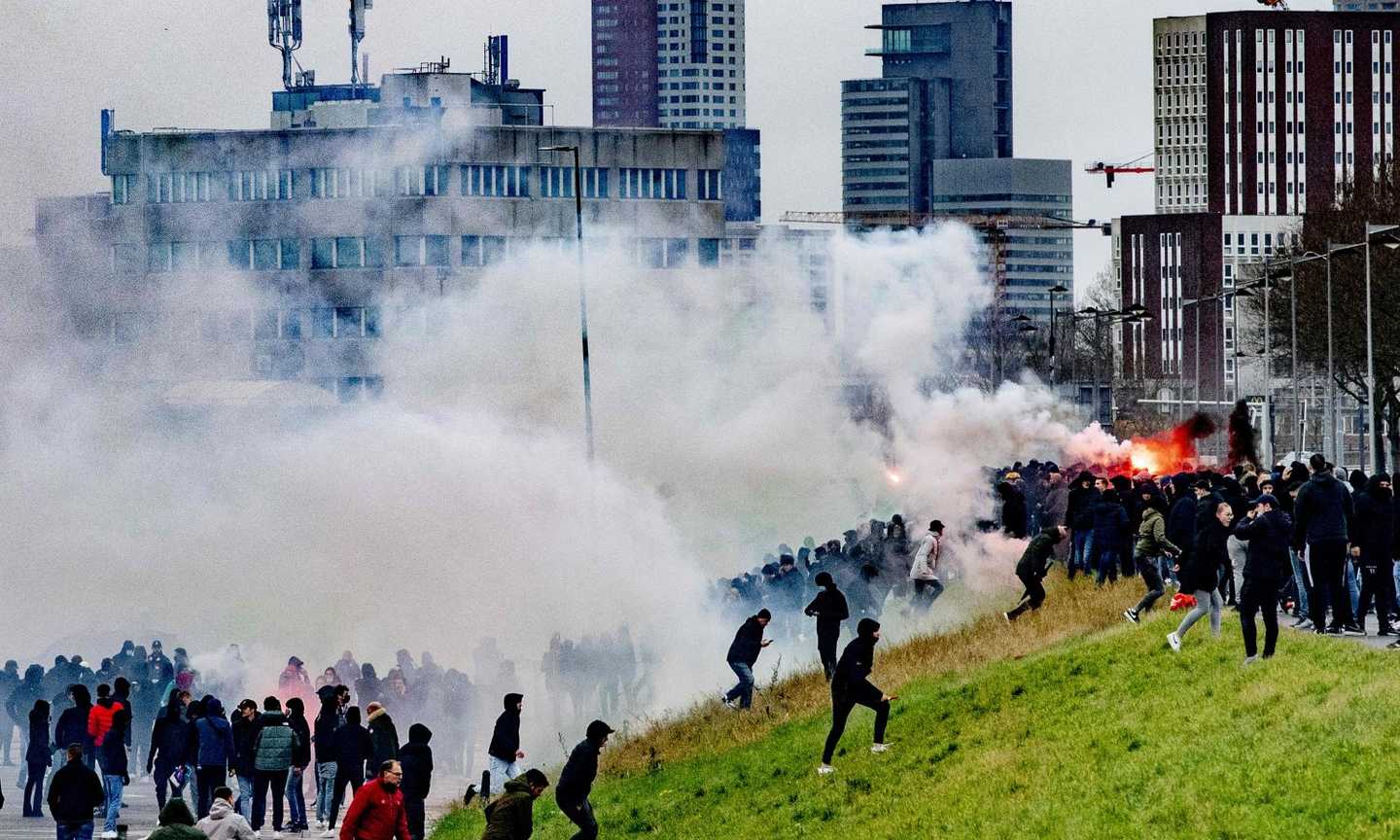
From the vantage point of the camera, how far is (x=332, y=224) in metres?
110

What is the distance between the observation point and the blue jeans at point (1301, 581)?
108 ft

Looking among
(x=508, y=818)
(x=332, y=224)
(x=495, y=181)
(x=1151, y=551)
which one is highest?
(x=495, y=181)

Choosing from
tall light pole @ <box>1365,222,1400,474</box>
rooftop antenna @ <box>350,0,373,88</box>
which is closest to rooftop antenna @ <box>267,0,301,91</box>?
rooftop antenna @ <box>350,0,373,88</box>

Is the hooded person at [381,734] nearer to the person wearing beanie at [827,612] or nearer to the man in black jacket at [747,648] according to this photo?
the person wearing beanie at [827,612]

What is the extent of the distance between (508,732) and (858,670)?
529 centimetres

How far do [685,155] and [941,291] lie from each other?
44072 millimetres

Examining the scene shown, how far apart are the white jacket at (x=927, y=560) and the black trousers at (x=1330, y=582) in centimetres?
1017

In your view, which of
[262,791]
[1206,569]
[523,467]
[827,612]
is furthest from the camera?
[523,467]

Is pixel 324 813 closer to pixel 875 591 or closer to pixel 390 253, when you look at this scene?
pixel 875 591

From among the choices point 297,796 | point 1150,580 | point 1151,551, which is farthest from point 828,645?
point 297,796

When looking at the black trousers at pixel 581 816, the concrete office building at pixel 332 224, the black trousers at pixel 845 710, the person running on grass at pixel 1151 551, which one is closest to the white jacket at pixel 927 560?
the person running on grass at pixel 1151 551

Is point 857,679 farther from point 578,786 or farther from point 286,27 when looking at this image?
point 286,27

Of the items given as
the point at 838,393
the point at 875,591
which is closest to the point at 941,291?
the point at 838,393

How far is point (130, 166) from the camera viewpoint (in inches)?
4355
